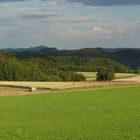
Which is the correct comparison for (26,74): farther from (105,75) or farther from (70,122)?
(70,122)

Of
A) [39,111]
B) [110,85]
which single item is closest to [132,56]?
[110,85]

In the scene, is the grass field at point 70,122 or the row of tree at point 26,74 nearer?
the grass field at point 70,122

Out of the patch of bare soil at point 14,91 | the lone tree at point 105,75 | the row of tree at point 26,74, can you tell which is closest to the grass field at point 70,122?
the patch of bare soil at point 14,91

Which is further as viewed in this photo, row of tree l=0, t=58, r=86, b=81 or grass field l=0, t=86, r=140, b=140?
row of tree l=0, t=58, r=86, b=81

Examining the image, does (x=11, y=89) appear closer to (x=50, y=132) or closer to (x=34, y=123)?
(x=34, y=123)

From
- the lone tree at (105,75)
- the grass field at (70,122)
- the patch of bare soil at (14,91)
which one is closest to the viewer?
the grass field at (70,122)

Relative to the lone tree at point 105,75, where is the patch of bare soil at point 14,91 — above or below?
below

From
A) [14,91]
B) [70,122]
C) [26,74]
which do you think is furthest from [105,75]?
[70,122]

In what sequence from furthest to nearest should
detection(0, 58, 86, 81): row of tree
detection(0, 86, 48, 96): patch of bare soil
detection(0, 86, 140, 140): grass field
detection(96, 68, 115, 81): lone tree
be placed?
detection(0, 58, 86, 81): row of tree → detection(96, 68, 115, 81): lone tree → detection(0, 86, 48, 96): patch of bare soil → detection(0, 86, 140, 140): grass field

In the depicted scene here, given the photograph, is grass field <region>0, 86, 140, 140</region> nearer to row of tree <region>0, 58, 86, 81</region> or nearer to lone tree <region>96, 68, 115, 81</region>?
lone tree <region>96, 68, 115, 81</region>

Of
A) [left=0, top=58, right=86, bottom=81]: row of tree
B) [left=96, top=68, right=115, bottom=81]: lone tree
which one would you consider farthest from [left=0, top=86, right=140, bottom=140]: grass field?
[left=0, top=58, right=86, bottom=81]: row of tree

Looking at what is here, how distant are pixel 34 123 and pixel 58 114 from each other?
4331mm

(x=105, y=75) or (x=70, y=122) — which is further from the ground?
(x=105, y=75)

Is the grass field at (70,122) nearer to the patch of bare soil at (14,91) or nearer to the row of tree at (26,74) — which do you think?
the patch of bare soil at (14,91)
